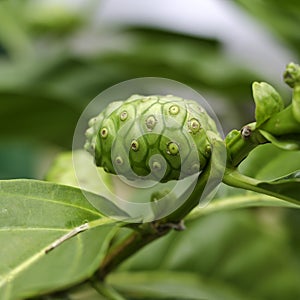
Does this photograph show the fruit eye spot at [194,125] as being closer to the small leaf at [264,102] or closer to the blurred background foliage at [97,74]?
the small leaf at [264,102]

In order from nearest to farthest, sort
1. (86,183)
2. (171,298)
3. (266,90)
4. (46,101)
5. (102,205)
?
(266,90) → (102,205) → (86,183) → (171,298) → (46,101)

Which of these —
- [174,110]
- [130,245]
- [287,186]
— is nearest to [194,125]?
[174,110]

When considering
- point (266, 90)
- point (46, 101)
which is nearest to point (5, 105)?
point (46, 101)

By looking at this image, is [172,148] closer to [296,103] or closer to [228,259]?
[296,103]

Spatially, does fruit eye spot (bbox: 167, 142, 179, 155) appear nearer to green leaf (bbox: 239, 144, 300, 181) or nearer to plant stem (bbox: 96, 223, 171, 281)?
plant stem (bbox: 96, 223, 171, 281)

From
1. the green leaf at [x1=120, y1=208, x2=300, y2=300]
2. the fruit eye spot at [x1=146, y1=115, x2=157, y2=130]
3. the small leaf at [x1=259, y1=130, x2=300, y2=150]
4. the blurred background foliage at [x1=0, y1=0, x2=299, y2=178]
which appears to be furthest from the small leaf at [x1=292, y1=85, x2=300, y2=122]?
the blurred background foliage at [x1=0, y1=0, x2=299, y2=178]

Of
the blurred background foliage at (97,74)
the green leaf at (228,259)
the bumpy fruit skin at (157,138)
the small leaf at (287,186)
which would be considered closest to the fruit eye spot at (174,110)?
the bumpy fruit skin at (157,138)

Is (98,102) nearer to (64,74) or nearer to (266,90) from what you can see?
(64,74)
